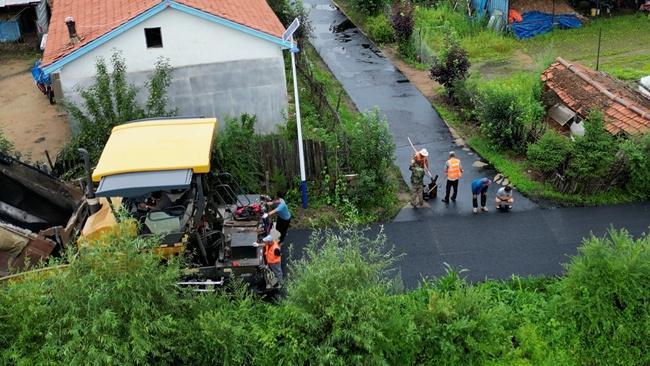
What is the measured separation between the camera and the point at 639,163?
623 inches

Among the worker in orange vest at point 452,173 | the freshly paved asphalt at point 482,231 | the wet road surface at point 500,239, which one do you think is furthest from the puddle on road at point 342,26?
the wet road surface at point 500,239

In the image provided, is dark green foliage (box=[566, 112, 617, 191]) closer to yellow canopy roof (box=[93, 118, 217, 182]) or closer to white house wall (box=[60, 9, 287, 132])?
white house wall (box=[60, 9, 287, 132])

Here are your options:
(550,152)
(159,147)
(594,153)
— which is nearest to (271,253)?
(159,147)

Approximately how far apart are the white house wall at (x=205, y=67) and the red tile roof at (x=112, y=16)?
30 cm

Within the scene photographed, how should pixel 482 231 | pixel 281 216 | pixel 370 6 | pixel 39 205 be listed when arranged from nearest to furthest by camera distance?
pixel 281 216 → pixel 482 231 → pixel 39 205 → pixel 370 6

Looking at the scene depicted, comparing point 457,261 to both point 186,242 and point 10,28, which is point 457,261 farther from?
point 10,28

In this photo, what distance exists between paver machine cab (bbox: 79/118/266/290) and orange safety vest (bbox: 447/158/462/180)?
5.46 meters

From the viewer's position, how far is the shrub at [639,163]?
1580cm

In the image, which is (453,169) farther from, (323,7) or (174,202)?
(323,7)

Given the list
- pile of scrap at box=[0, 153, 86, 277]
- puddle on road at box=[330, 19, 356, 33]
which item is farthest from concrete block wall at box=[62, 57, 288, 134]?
puddle on road at box=[330, 19, 356, 33]

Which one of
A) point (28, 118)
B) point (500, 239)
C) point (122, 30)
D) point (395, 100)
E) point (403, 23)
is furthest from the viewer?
point (403, 23)

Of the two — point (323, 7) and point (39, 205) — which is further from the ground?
point (323, 7)

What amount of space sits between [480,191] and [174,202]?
7195 millimetres

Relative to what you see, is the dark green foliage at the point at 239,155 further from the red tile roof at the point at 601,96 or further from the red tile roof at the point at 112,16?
the red tile roof at the point at 601,96
